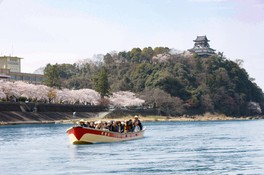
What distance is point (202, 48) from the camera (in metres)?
178

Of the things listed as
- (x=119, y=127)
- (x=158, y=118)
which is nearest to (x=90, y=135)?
(x=119, y=127)

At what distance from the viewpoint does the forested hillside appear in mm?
132500

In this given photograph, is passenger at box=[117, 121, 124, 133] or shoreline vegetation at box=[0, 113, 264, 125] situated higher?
shoreline vegetation at box=[0, 113, 264, 125]

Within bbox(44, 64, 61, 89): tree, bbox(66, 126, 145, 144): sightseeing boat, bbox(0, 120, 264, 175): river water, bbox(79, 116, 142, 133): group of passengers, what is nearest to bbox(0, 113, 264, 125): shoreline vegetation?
bbox(44, 64, 61, 89): tree

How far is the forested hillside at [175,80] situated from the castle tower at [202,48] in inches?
617

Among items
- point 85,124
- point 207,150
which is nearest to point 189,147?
point 207,150

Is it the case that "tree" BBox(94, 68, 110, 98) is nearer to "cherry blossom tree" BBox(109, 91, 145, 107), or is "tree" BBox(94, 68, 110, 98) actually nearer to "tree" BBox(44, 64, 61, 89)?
"cherry blossom tree" BBox(109, 91, 145, 107)

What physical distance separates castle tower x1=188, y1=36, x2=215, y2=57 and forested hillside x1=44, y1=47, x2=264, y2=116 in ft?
51.5

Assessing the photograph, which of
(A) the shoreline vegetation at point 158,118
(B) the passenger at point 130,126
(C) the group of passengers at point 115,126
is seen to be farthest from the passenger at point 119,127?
(A) the shoreline vegetation at point 158,118

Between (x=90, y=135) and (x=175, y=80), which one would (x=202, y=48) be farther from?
(x=90, y=135)

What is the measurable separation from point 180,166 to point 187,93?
10609cm

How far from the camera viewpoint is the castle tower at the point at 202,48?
576ft

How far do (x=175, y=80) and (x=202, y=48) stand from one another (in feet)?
151

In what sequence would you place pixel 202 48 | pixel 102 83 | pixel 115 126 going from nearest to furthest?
1. pixel 115 126
2. pixel 102 83
3. pixel 202 48
